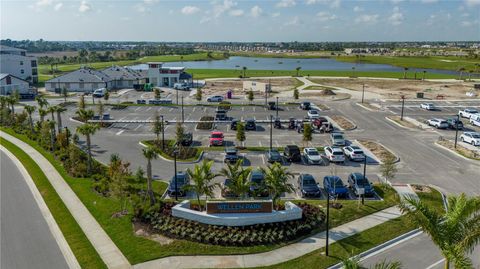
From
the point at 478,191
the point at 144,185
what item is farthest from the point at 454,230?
the point at 144,185

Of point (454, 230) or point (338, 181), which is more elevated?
point (454, 230)

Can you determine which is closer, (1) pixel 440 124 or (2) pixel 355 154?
(2) pixel 355 154

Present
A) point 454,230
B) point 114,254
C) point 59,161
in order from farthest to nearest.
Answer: point 59,161 → point 114,254 → point 454,230

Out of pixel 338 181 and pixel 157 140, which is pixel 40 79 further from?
pixel 338 181

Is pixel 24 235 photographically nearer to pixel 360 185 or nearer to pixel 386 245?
pixel 386 245

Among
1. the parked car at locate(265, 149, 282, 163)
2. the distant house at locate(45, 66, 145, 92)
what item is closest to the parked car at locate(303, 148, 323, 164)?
the parked car at locate(265, 149, 282, 163)

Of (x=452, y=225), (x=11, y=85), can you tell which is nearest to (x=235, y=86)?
(x=11, y=85)

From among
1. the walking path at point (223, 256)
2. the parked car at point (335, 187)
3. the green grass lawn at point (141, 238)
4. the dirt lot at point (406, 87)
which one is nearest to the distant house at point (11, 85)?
the green grass lawn at point (141, 238)

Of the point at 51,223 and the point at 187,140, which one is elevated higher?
the point at 187,140
